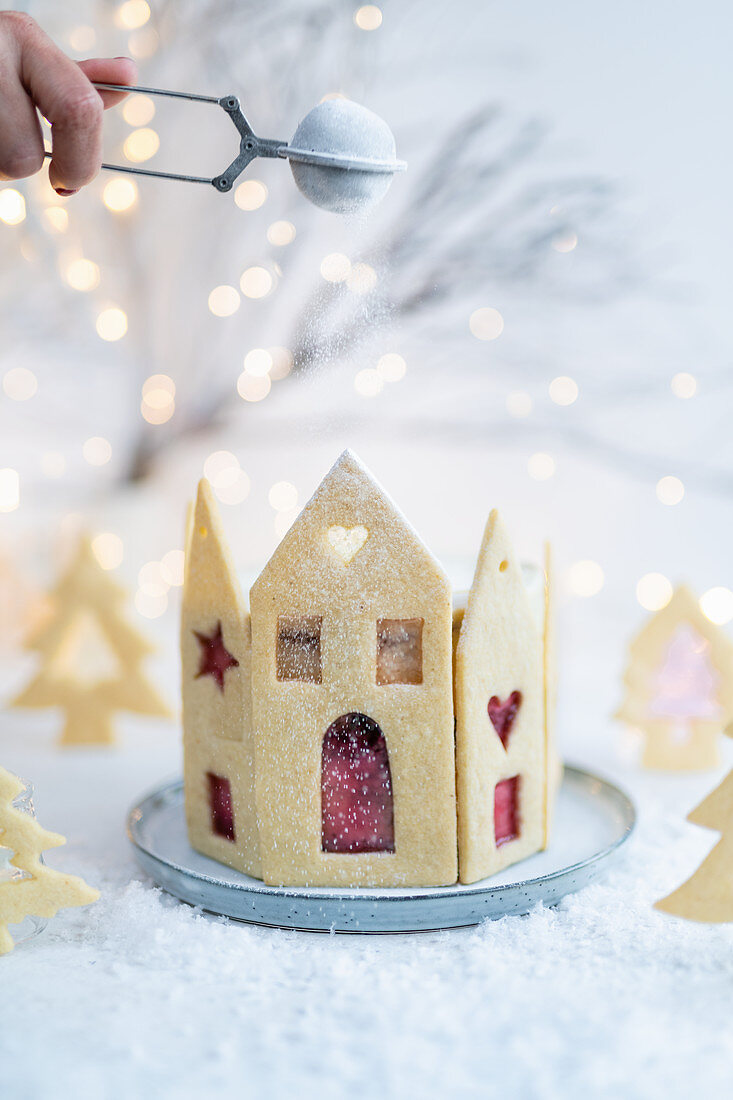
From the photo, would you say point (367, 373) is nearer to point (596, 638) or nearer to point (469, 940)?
point (469, 940)

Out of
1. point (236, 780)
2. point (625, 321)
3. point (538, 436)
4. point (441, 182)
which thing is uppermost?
point (441, 182)

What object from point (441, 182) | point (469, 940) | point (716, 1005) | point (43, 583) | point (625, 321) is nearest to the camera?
point (716, 1005)

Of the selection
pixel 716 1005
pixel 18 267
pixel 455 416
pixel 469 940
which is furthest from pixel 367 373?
pixel 18 267

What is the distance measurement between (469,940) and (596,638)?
1533mm

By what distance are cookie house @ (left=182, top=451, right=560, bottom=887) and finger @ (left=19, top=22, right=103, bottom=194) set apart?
34 centimetres

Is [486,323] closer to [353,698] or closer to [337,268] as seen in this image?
[337,268]

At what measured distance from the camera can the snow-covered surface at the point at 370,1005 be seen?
76 centimetres

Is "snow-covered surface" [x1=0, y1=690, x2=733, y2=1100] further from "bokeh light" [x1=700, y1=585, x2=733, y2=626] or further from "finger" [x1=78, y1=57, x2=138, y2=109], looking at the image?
"bokeh light" [x1=700, y1=585, x2=733, y2=626]

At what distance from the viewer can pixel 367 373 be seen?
44.2 inches

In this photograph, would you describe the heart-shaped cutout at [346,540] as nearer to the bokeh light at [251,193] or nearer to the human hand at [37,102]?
the human hand at [37,102]

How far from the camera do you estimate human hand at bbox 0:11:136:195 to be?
2.89 ft

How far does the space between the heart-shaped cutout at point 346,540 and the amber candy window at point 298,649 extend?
2.7 inches

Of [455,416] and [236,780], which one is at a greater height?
[455,416]

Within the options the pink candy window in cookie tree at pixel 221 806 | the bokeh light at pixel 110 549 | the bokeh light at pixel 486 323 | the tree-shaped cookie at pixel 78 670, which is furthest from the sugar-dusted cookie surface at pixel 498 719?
the bokeh light at pixel 110 549
